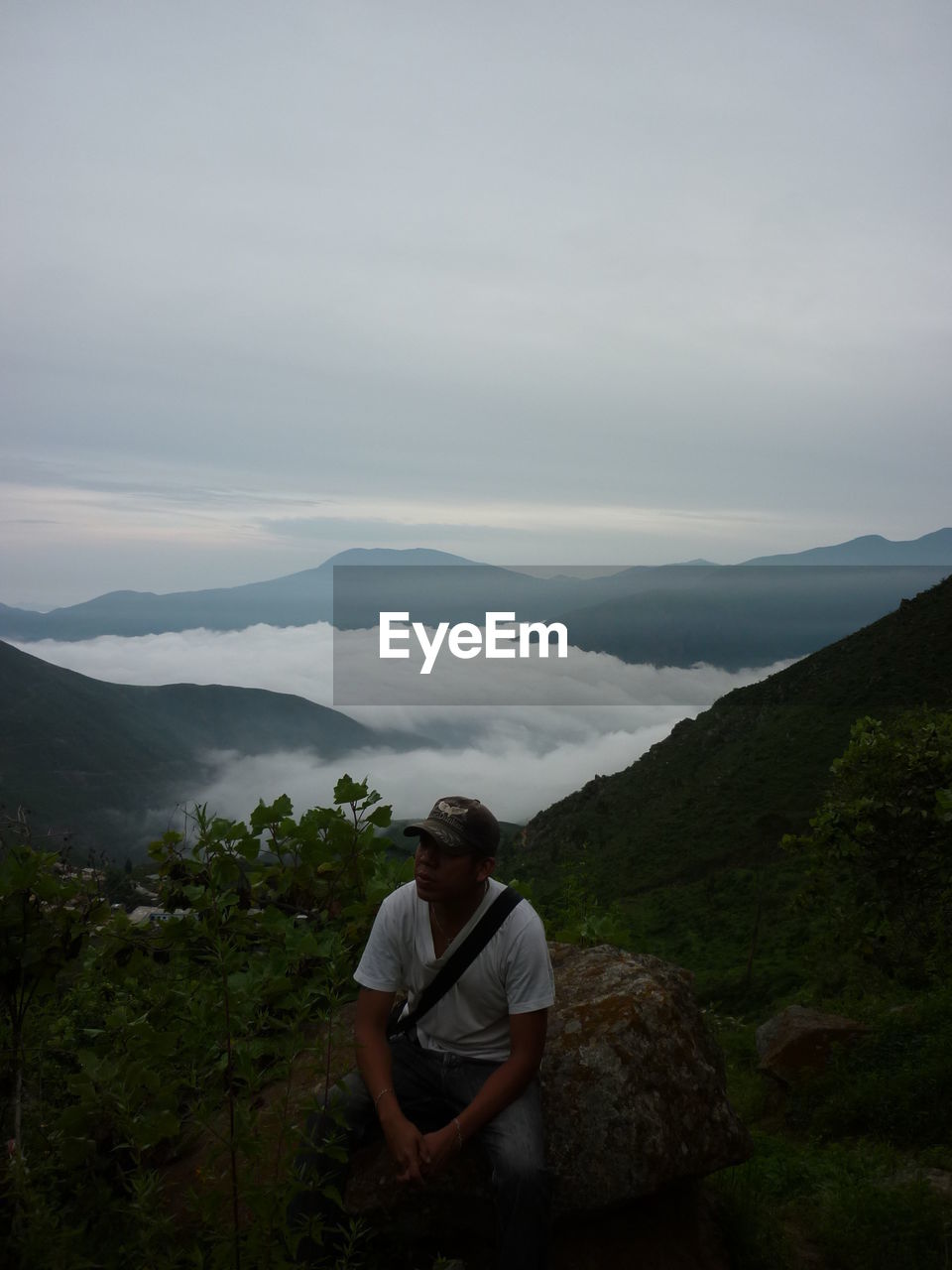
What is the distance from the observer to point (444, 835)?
3.59 meters

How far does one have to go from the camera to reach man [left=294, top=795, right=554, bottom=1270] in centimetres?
340

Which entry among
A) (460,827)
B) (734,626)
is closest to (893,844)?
(460,827)

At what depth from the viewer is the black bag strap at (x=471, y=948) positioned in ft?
11.9

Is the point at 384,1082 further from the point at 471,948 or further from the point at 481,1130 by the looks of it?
the point at 471,948

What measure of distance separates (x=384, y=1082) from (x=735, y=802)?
54.7 meters

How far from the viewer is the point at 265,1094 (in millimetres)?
4648

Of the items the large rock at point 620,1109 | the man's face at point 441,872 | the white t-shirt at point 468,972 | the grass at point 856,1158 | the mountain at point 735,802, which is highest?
the man's face at point 441,872

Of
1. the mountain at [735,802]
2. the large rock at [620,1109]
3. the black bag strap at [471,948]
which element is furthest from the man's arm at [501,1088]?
the mountain at [735,802]

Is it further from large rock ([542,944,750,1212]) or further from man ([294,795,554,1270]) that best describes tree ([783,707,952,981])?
man ([294,795,554,1270])

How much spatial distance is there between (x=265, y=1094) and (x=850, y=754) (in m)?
10.0

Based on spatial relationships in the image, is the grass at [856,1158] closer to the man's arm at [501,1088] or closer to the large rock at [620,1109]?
the large rock at [620,1109]

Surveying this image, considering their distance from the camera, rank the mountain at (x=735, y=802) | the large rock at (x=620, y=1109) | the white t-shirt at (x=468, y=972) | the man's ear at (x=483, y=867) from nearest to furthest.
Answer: the white t-shirt at (x=468, y=972), the man's ear at (x=483, y=867), the large rock at (x=620, y=1109), the mountain at (x=735, y=802)

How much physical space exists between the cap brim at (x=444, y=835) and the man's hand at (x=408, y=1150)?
99cm

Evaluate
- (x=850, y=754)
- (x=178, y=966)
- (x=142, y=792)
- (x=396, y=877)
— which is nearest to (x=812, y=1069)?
(x=850, y=754)
